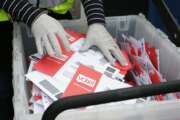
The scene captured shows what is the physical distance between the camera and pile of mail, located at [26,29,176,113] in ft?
2.81

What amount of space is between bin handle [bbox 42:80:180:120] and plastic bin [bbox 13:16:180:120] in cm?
12

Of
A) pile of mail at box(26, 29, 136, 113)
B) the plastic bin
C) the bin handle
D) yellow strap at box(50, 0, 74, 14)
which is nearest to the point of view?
the bin handle

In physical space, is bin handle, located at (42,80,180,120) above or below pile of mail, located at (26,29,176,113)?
above

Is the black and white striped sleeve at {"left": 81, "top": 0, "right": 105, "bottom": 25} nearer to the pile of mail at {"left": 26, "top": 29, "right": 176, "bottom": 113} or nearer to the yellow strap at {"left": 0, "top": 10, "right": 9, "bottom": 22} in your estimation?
the pile of mail at {"left": 26, "top": 29, "right": 176, "bottom": 113}

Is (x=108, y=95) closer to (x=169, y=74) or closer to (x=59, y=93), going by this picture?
(x=59, y=93)

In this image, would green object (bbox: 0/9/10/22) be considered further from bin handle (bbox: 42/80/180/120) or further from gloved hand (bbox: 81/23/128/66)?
bin handle (bbox: 42/80/180/120)

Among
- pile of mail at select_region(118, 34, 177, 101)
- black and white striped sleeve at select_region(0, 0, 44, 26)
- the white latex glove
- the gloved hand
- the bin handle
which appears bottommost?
pile of mail at select_region(118, 34, 177, 101)

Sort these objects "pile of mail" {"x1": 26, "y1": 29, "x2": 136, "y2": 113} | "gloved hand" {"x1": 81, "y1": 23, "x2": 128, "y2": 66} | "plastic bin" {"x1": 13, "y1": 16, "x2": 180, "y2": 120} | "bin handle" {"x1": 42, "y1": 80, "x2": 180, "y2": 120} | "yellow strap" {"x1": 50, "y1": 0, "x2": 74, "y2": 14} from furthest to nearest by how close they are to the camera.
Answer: "yellow strap" {"x1": 50, "y1": 0, "x2": 74, "y2": 14} < "gloved hand" {"x1": 81, "y1": 23, "x2": 128, "y2": 66} < "pile of mail" {"x1": 26, "y1": 29, "x2": 136, "y2": 113} < "plastic bin" {"x1": 13, "y1": 16, "x2": 180, "y2": 120} < "bin handle" {"x1": 42, "y1": 80, "x2": 180, "y2": 120}

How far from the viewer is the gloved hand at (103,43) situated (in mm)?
963

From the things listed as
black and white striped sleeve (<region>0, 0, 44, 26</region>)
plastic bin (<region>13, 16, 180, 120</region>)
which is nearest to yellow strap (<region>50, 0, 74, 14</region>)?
plastic bin (<region>13, 16, 180, 120</region>)

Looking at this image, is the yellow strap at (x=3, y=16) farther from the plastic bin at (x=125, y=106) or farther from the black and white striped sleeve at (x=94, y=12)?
the black and white striped sleeve at (x=94, y=12)

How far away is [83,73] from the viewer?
91 centimetres

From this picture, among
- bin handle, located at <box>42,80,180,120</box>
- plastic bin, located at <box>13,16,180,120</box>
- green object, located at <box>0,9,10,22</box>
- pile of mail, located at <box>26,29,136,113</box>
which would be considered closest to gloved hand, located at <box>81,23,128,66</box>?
pile of mail, located at <box>26,29,136,113</box>

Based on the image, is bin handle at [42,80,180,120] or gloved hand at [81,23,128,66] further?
gloved hand at [81,23,128,66]
